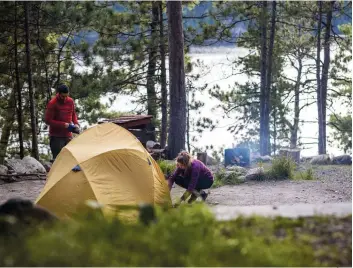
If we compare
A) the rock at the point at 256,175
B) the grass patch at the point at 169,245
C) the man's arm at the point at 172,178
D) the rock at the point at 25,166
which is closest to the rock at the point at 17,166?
the rock at the point at 25,166

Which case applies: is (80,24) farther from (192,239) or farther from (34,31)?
(192,239)

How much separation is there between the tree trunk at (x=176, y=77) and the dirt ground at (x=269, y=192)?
3786 mm

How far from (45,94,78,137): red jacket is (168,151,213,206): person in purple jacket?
10.3ft

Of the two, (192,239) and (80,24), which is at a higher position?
(80,24)

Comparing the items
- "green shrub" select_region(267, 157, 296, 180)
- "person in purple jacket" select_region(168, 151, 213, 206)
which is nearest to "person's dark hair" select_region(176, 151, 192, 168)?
"person in purple jacket" select_region(168, 151, 213, 206)

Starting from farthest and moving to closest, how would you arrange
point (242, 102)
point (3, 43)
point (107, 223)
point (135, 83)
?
point (242, 102) < point (135, 83) < point (3, 43) < point (107, 223)

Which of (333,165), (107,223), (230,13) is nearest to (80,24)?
(230,13)

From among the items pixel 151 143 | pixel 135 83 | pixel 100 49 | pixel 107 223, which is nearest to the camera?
pixel 107 223

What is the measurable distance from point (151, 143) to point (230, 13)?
410 inches

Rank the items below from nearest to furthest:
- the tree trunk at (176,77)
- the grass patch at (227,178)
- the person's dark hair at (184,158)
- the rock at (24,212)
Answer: the rock at (24,212) → the person's dark hair at (184,158) → the grass patch at (227,178) → the tree trunk at (176,77)

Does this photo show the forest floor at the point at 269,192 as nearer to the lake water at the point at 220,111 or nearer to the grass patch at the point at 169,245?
the grass patch at the point at 169,245

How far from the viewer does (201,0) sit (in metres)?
27.0

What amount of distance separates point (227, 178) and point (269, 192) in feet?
4.79

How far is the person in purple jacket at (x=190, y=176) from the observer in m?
10.4
